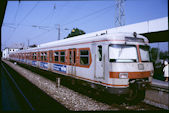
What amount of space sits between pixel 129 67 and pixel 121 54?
2.11ft

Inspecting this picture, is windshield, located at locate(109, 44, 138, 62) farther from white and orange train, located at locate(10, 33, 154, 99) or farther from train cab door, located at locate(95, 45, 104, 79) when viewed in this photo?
train cab door, located at locate(95, 45, 104, 79)

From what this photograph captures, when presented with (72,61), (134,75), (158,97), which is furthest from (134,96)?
(72,61)

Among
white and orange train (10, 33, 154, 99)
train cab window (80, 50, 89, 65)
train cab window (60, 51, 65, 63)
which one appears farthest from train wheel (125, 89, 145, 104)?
train cab window (60, 51, 65, 63)

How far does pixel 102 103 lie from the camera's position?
22.8 feet

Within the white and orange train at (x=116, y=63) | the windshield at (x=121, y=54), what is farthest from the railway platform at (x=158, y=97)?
the windshield at (x=121, y=54)

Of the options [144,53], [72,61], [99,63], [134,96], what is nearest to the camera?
[134,96]

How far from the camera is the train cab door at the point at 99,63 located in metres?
6.73

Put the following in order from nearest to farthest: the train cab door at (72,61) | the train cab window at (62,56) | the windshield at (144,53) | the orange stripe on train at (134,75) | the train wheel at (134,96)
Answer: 1. the orange stripe on train at (134,75)
2. the train wheel at (134,96)
3. the windshield at (144,53)
4. the train cab door at (72,61)
5. the train cab window at (62,56)

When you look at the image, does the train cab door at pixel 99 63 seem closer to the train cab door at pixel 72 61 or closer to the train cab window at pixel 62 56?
the train cab door at pixel 72 61

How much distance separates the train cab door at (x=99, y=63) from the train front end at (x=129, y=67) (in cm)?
55

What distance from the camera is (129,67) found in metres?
6.30

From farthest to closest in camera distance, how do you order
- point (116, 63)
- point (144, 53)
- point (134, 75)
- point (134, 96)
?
point (144, 53) < point (134, 96) < point (134, 75) < point (116, 63)

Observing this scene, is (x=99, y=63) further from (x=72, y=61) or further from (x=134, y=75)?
(x=72, y=61)

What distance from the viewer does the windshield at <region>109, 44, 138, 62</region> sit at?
634 centimetres
